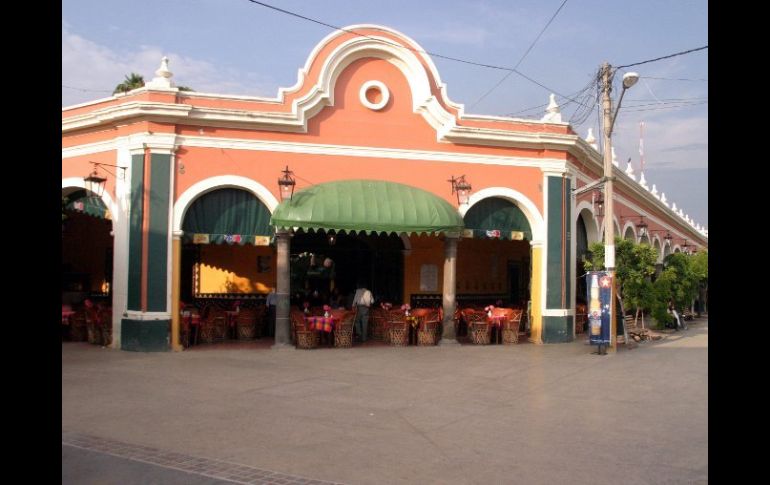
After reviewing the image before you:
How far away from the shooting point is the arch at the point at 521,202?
16.4 metres

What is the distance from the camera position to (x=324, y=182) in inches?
608

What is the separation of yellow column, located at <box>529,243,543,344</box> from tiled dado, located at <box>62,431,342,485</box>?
11.7m

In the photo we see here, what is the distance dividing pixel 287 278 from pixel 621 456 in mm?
9411

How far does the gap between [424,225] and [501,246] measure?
705cm

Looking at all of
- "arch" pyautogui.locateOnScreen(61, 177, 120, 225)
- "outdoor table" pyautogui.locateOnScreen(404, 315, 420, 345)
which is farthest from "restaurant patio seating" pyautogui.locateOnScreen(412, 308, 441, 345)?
"arch" pyautogui.locateOnScreen(61, 177, 120, 225)

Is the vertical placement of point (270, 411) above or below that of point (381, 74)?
below
